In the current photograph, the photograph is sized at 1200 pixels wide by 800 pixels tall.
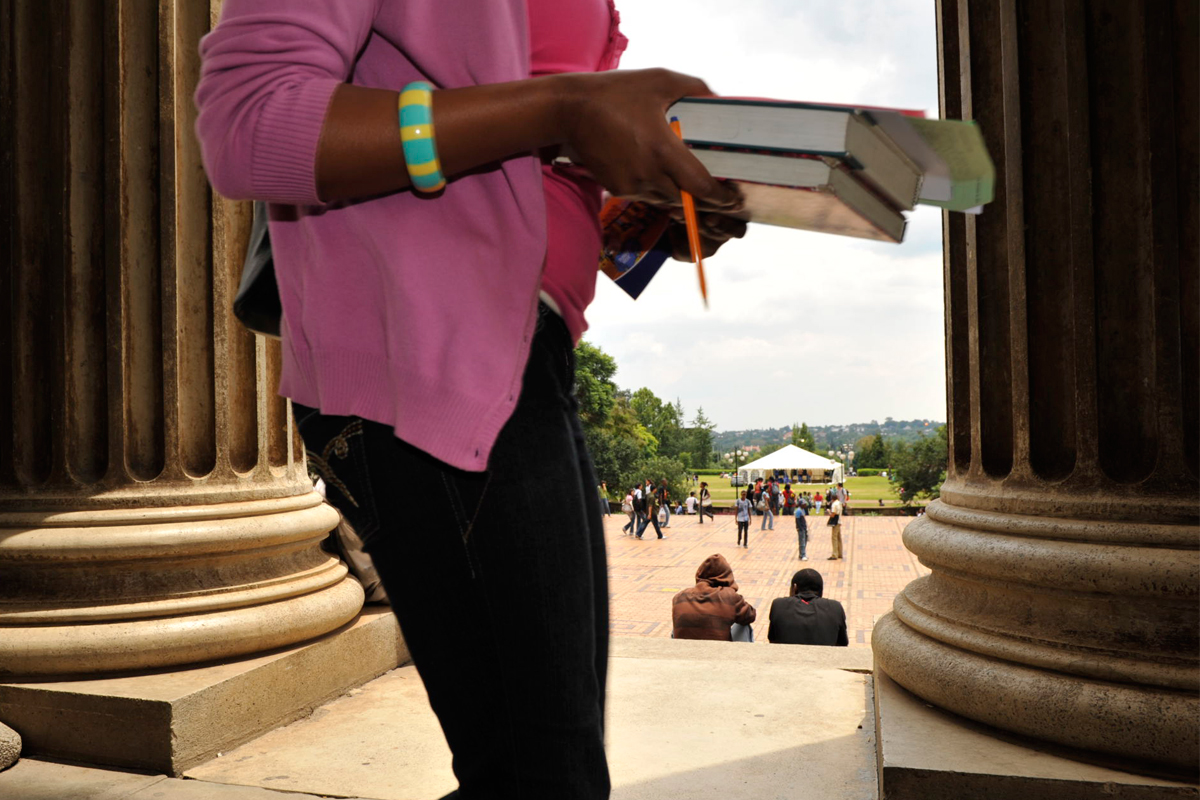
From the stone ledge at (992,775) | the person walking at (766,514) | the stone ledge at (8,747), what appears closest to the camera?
the stone ledge at (992,775)

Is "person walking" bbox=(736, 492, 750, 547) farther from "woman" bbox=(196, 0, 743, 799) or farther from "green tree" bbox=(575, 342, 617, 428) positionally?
"woman" bbox=(196, 0, 743, 799)

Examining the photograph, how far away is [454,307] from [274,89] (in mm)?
276

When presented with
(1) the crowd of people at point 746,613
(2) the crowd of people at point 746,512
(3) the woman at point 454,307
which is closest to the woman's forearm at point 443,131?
(3) the woman at point 454,307

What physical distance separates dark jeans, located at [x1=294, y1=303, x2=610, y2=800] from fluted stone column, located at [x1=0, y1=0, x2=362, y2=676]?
2568 mm

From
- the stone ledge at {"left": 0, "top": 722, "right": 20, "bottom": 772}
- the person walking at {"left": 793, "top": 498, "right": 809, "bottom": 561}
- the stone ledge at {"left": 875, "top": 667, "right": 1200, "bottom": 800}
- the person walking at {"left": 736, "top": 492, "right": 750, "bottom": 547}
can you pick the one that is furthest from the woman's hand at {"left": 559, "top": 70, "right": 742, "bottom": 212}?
the person walking at {"left": 736, "top": 492, "right": 750, "bottom": 547}

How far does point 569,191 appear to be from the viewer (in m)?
1.17

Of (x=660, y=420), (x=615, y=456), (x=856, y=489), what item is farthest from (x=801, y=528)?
(x=856, y=489)

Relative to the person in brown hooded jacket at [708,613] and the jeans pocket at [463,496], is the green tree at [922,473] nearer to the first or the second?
the person in brown hooded jacket at [708,613]

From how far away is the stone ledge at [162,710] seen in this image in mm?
2844

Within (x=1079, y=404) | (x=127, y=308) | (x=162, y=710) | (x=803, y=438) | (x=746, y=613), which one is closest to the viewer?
(x=1079, y=404)

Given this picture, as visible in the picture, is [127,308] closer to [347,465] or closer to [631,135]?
[347,465]

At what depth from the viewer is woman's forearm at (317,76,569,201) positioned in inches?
37.7

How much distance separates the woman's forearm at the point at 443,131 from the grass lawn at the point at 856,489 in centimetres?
6813

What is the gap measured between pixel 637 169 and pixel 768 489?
39.9 meters
